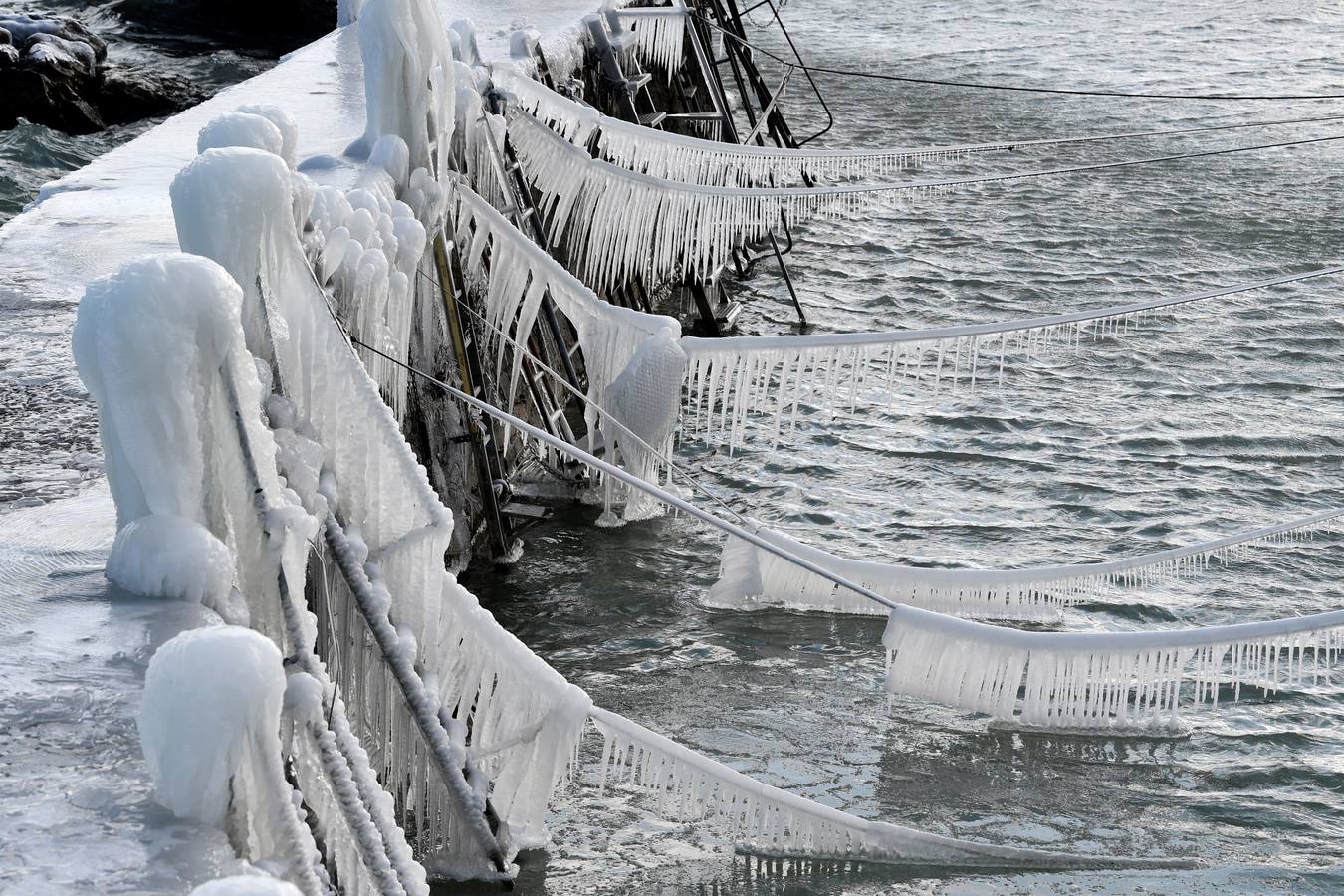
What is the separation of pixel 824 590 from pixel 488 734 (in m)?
2.42

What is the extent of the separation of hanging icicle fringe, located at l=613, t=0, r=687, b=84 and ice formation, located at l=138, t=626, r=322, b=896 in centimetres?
942

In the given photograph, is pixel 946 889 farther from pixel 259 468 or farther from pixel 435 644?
pixel 259 468

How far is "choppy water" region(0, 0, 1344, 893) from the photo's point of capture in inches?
229

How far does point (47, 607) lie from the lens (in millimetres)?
3605

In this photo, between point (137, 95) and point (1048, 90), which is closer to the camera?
point (137, 95)

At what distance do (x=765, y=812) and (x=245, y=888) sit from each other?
2.79 metres

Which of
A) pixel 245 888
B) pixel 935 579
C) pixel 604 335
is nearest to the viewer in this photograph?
pixel 245 888

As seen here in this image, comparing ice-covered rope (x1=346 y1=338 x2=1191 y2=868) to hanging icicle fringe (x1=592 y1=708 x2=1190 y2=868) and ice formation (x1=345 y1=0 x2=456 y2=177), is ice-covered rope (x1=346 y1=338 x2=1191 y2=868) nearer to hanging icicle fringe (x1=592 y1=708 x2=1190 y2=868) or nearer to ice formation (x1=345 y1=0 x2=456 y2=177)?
hanging icicle fringe (x1=592 y1=708 x2=1190 y2=868)

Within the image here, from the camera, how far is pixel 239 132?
15.4 feet

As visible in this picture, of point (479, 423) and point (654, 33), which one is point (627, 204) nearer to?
point (479, 423)

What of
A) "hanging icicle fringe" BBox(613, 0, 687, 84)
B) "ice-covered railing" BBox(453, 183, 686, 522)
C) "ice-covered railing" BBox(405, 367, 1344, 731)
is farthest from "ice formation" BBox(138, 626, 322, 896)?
"hanging icicle fringe" BBox(613, 0, 687, 84)

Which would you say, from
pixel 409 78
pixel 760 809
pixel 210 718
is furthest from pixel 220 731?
pixel 409 78

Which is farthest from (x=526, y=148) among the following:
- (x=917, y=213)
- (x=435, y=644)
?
(x=917, y=213)

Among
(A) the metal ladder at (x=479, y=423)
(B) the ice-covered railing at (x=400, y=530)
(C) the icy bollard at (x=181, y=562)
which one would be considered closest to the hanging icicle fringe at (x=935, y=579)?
(A) the metal ladder at (x=479, y=423)
